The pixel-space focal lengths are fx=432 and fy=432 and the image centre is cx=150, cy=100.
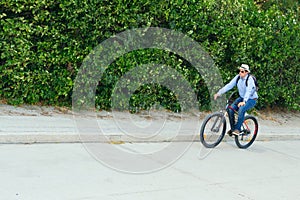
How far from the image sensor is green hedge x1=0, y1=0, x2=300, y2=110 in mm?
8938

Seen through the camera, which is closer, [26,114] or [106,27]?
[26,114]

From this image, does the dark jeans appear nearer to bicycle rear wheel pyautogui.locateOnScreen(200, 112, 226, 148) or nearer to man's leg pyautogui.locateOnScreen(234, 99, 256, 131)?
man's leg pyautogui.locateOnScreen(234, 99, 256, 131)

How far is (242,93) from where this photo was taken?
28.5 feet

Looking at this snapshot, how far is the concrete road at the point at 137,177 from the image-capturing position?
17.4 feet

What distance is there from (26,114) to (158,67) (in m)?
3.18

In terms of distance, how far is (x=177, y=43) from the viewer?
34.0 ft

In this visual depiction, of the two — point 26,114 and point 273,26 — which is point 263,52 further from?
point 26,114

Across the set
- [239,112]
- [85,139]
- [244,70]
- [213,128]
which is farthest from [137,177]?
[244,70]

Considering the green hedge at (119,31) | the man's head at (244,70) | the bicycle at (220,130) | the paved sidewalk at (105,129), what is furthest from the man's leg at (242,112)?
the green hedge at (119,31)

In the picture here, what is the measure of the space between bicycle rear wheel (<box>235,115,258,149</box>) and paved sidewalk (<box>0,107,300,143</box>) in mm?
910

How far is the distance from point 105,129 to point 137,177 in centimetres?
255

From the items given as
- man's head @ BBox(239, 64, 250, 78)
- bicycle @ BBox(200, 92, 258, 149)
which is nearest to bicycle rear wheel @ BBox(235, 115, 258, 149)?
bicycle @ BBox(200, 92, 258, 149)

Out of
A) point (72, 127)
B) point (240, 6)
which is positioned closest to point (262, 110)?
point (240, 6)

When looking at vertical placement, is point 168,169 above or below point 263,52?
below
